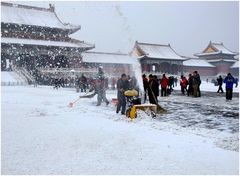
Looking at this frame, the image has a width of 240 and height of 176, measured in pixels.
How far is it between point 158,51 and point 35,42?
68.9 ft

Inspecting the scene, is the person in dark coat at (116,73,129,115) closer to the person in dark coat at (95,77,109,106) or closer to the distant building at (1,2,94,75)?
the person in dark coat at (95,77,109,106)

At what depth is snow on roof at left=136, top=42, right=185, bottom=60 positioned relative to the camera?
161ft

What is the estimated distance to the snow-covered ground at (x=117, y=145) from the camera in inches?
202

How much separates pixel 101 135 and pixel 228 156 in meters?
2.72

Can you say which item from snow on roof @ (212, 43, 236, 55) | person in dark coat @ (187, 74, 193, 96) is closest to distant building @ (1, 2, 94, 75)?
person in dark coat @ (187, 74, 193, 96)

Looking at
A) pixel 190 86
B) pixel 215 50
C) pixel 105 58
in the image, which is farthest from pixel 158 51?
pixel 190 86

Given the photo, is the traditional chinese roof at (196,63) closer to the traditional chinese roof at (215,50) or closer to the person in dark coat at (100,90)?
the traditional chinese roof at (215,50)

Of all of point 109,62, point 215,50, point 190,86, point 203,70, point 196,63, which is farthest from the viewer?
point 215,50

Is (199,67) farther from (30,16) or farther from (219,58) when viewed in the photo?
(30,16)

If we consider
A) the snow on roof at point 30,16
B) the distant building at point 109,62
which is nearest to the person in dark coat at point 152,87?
the snow on roof at point 30,16

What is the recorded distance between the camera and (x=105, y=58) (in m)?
45.4

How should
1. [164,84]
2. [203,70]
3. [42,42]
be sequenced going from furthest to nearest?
1. [203,70]
2. [42,42]
3. [164,84]

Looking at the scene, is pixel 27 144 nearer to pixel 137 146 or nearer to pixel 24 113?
pixel 137 146

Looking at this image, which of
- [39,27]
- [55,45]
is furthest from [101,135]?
[39,27]
